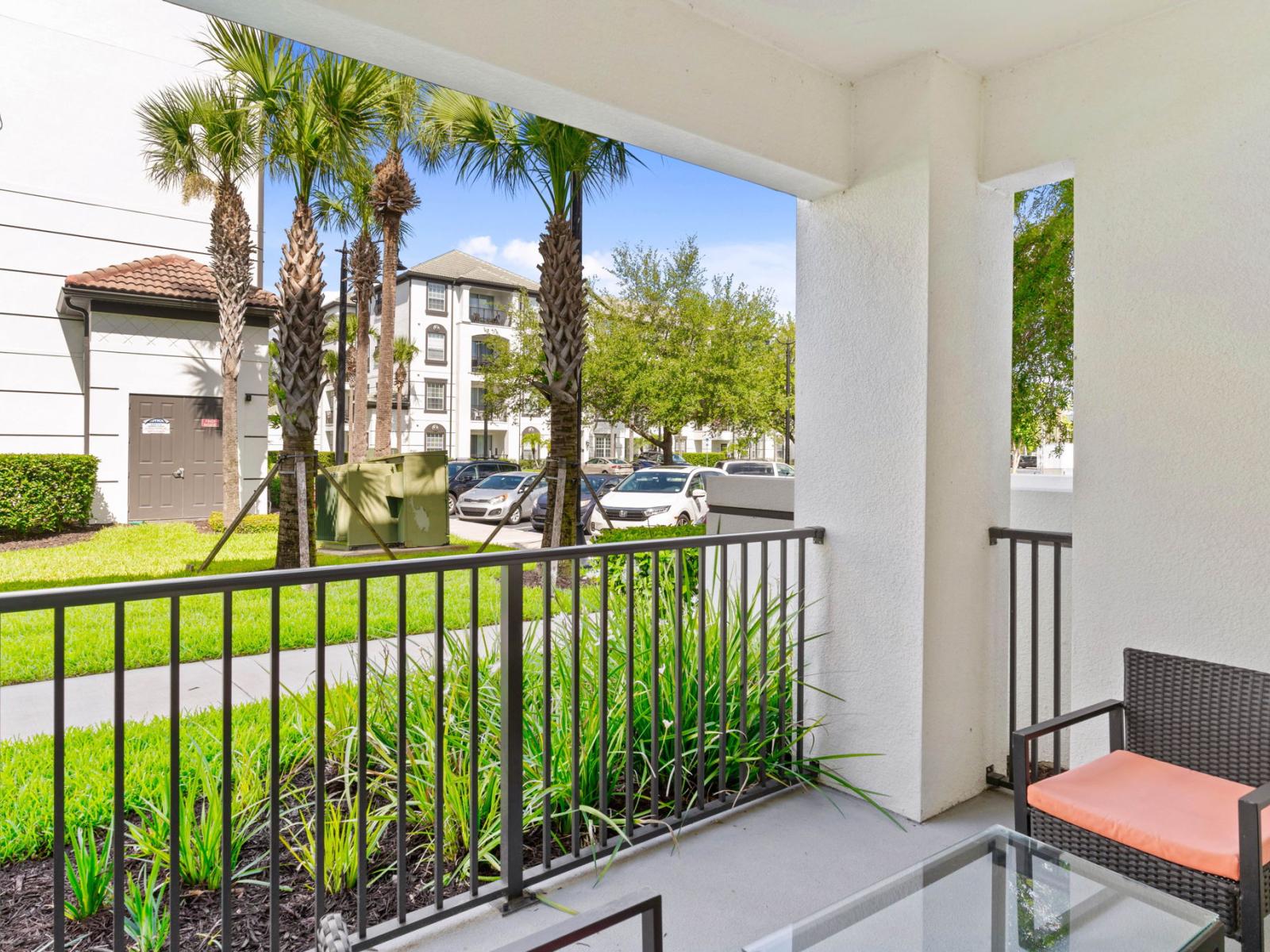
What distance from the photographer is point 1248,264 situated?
1.93 meters

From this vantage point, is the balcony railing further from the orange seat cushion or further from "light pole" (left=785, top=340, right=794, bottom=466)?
the orange seat cushion

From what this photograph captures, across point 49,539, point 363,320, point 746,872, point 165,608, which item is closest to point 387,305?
point 363,320

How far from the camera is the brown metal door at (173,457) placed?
1060 centimetres

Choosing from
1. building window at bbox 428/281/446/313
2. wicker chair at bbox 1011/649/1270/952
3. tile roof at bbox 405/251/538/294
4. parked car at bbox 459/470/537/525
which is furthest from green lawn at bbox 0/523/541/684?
tile roof at bbox 405/251/538/294

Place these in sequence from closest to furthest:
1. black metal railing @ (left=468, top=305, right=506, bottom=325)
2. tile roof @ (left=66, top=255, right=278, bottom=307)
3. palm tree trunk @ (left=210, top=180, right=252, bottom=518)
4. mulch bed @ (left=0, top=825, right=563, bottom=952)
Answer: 1. mulch bed @ (left=0, top=825, right=563, bottom=952)
2. palm tree trunk @ (left=210, top=180, right=252, bottom=518)
3. tile roof @ (left=66, top=255, right=278, bottom=307)
4. black metal railing @ (left=468, top=305, right=506, bottom=325)

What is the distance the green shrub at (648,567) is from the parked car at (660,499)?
254 cm

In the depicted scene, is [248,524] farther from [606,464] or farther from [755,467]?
[606,464]

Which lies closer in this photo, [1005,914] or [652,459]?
[1005,914]

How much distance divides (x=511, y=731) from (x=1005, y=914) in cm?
111

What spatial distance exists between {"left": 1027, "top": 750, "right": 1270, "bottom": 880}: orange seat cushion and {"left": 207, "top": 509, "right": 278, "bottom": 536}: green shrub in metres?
10.7

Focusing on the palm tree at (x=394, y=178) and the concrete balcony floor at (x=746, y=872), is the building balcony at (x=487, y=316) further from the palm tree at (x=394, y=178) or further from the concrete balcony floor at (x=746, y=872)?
the concrete balcony floor at (x=746, y=872)

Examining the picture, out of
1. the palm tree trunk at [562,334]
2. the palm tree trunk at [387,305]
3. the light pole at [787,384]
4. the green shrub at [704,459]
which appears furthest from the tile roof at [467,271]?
the palm tree trunk at [562,334]

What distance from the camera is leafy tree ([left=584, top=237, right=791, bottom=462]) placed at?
17.4 meters

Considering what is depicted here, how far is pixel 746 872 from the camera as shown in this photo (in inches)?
79.8
